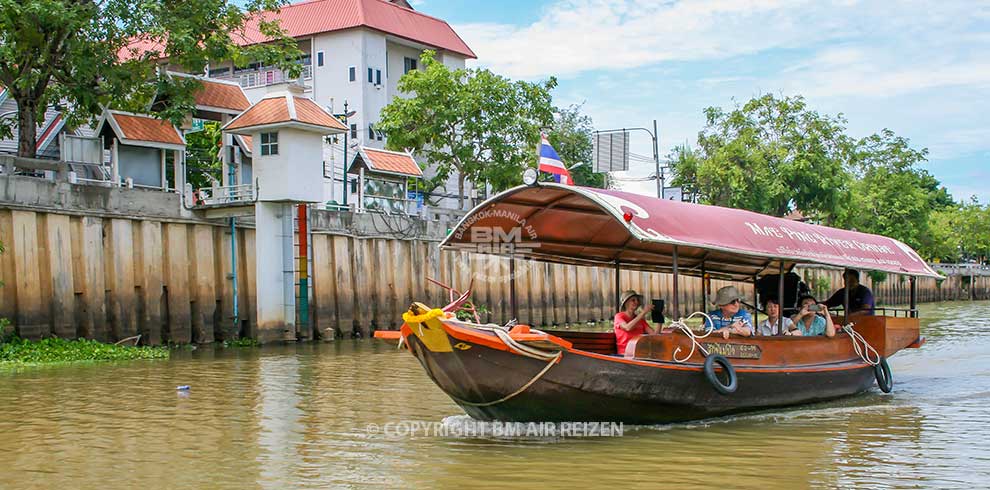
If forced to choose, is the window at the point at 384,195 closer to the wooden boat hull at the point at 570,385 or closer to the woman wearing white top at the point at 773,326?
the woman wearing white top at the point at 773,326

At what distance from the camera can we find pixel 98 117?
78.7 feet

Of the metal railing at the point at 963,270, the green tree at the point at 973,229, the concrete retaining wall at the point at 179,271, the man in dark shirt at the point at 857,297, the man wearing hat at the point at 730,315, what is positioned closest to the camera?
the man wearing hat at the point at 730,315

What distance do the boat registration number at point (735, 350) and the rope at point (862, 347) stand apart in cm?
282

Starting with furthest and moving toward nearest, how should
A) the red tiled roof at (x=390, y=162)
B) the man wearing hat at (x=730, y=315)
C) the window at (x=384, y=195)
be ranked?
the red tiled roof at (x=390, y=162) < the window at (x=384, y=195) < the man wearing hat at (x=730, y=315)

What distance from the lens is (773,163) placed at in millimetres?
43312

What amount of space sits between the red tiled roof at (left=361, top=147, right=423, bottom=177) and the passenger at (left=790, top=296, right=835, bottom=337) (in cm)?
2046

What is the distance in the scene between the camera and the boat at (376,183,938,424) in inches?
387

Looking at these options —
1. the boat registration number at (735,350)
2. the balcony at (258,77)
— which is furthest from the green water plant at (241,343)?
the balcony at (258,77)

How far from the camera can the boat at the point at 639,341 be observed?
387 inches

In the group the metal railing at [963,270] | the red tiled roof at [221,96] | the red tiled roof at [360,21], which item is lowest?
the metal railing at [963,270]

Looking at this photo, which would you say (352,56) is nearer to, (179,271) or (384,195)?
(384,195)

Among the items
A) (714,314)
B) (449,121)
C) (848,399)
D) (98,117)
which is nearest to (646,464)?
(714,314)

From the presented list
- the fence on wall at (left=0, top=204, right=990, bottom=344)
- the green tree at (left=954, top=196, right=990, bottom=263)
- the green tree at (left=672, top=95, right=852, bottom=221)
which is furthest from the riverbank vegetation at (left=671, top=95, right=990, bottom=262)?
the green tree at (left=954, top=196, right=990, bottom=263)

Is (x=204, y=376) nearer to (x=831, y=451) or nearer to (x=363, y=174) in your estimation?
(x=831, y=451)
